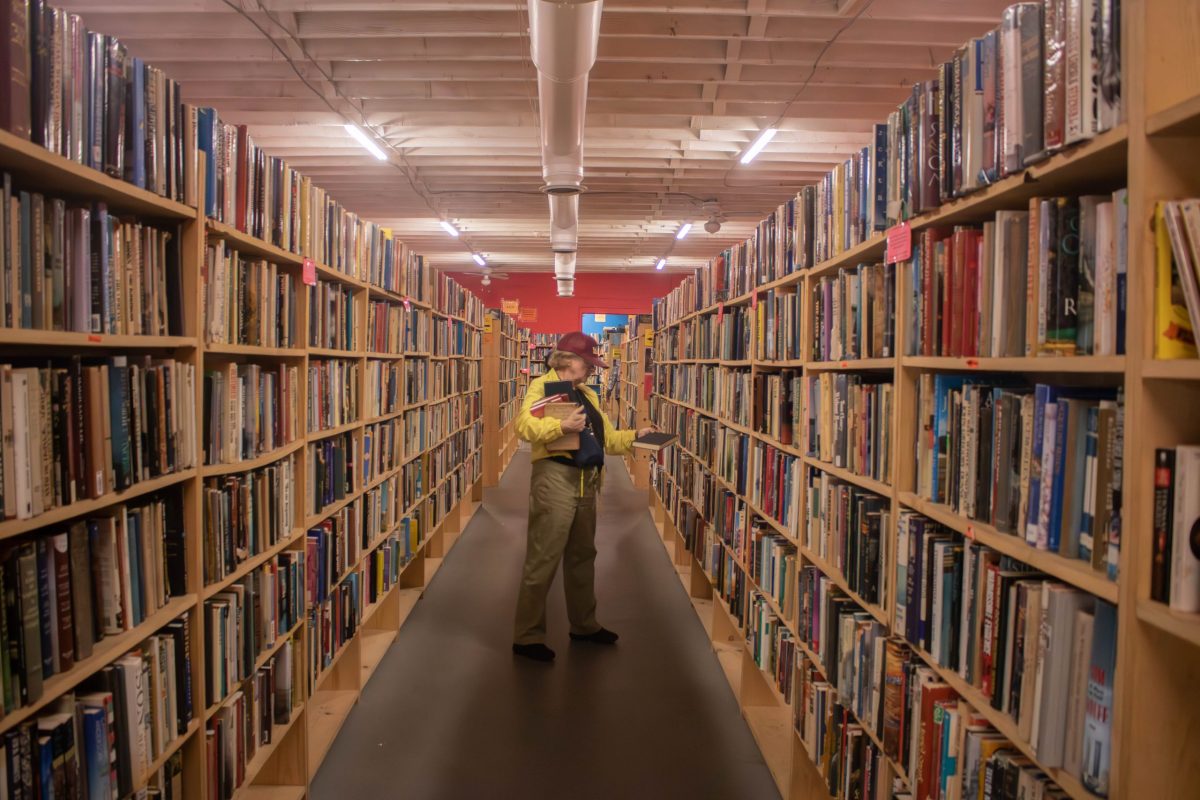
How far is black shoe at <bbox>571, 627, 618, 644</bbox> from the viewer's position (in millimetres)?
4008

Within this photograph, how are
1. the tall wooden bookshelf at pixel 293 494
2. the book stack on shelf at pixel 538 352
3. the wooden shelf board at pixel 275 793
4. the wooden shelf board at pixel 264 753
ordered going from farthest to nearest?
1. the book stack on shelf at pixel 538 352
2. the wooden shelf board at pixel 275 793
3. the wooden shelf board at pixel 264 753
4. the tall wooden bookshelf at pixel 293 494

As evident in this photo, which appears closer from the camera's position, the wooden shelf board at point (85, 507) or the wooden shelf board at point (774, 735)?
the wooden shelf board at point (85, 507)

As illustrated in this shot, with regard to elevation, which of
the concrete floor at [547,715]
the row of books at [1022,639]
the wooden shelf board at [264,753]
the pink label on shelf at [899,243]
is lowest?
the concrete floor at [547,715]

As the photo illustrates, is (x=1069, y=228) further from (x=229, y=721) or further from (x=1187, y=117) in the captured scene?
(x=229, y=721)

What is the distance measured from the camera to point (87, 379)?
1.39 meters

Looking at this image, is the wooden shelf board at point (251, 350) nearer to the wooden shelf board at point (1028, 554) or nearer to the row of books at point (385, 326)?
the row of books at point (385, 326)

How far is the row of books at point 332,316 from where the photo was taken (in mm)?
2732

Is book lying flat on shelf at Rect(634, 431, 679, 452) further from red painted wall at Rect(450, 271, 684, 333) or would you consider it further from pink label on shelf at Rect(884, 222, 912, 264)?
red painted wall at Rect(450, 271, 684, 333)

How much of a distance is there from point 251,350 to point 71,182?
2.50 ft

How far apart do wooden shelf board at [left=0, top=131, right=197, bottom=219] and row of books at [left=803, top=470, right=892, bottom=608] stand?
190cm

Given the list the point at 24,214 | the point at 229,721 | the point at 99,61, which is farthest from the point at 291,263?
the point at 229,721

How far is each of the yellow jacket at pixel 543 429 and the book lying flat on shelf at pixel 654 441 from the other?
0.22 metres

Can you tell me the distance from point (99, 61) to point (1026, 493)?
1938mm

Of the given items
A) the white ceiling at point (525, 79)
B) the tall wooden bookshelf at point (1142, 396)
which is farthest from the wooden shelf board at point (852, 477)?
the white ceiling at point (525, 79)
